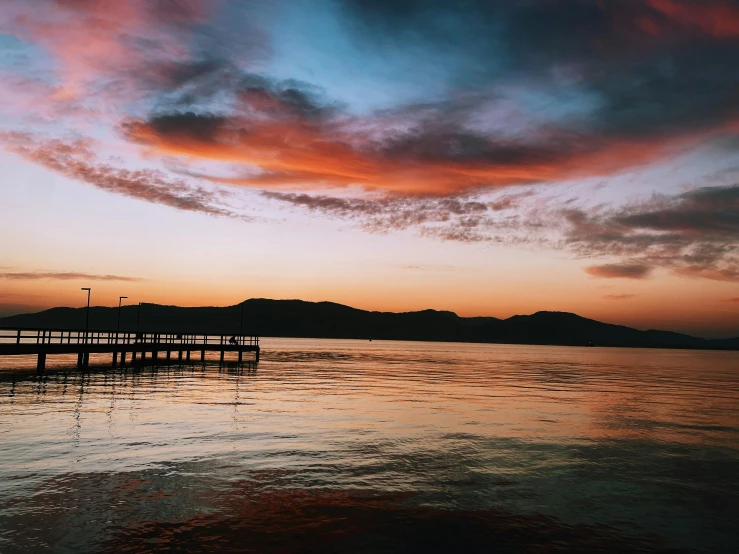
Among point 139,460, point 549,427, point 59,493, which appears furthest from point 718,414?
point 59,493

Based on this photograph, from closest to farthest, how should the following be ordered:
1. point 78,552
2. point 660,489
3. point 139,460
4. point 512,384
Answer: point 78,552, point 660,489, point 139,460, point 512,384

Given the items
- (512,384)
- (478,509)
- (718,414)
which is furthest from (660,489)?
(512,384)

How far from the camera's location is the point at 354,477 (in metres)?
17.9

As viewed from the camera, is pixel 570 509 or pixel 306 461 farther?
pixel 306 461

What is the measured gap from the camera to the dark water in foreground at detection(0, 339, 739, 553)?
42.0 ft

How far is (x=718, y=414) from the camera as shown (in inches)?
1476

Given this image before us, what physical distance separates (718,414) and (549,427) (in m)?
16.6

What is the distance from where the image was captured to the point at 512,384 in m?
58.6

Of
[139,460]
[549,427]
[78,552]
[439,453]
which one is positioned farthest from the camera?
[549,427]

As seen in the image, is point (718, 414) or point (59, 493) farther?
point (718, 414)

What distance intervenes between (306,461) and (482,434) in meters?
10.5

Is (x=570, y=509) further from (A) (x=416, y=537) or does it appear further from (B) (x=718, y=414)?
(B) (x=718, y=414)

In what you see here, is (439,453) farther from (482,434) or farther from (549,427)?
(549,427)

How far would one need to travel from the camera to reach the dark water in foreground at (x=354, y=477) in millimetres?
12789
